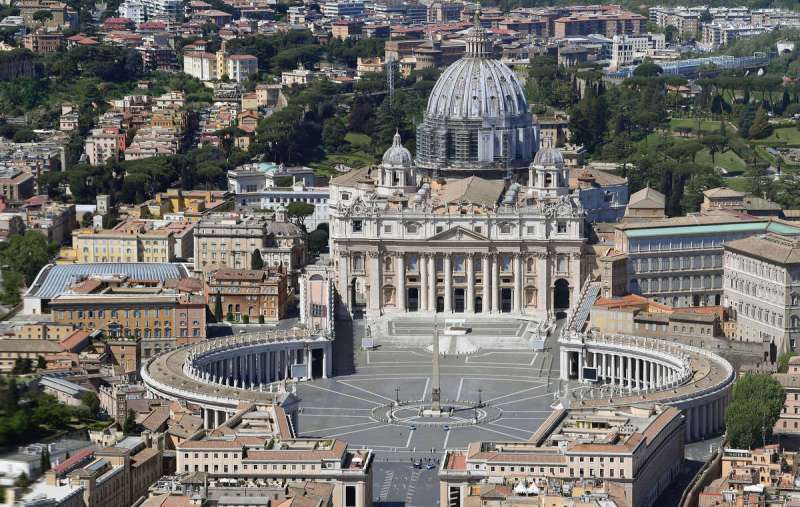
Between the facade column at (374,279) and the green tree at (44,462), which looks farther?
the facade column at (374,279)

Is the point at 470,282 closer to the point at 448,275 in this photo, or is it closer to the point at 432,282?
the point at 448,275

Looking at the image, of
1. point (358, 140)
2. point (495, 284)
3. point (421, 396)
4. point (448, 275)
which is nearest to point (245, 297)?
point (448, 275)

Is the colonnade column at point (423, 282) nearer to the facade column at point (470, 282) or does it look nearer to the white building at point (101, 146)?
the facade column at point (470, 282)

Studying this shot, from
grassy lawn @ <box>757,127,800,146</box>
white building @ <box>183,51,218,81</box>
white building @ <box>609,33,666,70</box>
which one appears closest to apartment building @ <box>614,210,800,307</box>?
grassy lawn @ <box>757,127,800,146</box>

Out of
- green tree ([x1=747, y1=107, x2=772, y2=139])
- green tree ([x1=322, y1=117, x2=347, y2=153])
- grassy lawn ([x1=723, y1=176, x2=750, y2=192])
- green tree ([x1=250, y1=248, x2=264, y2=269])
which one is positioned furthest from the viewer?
green tree ([x1=747, y1=107, x2=772, y2=139])

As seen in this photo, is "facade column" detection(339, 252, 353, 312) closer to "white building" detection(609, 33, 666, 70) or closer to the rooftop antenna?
the rooftop antenna

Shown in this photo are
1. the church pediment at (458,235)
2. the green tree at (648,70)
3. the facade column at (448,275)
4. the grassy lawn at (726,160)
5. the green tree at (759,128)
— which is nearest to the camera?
the church pediment at (458,235)

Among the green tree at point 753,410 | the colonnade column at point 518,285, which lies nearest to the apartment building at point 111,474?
the green tree at point 753,410
